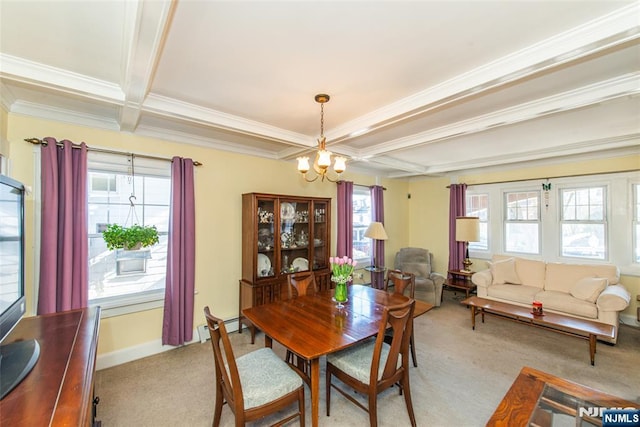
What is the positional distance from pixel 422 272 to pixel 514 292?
4.66ft

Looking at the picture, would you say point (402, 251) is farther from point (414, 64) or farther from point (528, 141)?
point (414, 64)

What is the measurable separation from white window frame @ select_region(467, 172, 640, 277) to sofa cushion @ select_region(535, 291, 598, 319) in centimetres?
100

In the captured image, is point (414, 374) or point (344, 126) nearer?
point (414, 374)

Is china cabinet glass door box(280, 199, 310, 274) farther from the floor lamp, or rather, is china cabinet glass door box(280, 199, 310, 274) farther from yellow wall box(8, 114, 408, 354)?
the floor lamp

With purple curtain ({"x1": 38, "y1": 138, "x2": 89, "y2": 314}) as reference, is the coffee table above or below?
below

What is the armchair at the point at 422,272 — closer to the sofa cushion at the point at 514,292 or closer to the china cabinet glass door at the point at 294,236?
the sofa cushion at the point at 514,292

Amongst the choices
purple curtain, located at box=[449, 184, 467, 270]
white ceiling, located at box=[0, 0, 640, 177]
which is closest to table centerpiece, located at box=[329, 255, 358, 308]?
white ceiling, located at box=[0, 0, 640, 177]

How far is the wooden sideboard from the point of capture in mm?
925

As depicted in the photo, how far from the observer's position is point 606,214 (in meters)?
4.04

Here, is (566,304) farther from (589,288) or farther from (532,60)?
(532,60)

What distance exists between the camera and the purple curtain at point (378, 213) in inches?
210

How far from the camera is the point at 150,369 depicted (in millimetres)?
2732

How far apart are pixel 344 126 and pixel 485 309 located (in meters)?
3.00

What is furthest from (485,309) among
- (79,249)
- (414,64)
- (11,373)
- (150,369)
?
(79,249)
